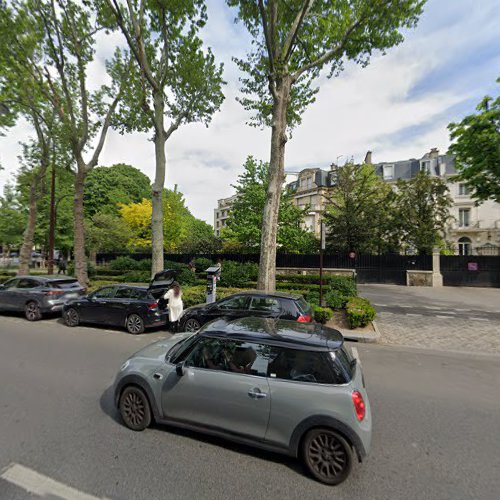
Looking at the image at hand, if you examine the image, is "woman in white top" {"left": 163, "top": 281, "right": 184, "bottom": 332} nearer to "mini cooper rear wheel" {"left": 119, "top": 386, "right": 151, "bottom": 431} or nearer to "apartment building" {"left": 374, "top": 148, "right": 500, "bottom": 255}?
"mini cooper rear wheel" {"left": 119, "top": 386, "right": 151, "bottom": 431}

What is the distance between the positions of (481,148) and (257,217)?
13428mm

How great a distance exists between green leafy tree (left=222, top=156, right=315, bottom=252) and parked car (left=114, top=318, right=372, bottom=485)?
17424 millimetres

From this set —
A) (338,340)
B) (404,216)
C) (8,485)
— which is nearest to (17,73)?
(8,485)

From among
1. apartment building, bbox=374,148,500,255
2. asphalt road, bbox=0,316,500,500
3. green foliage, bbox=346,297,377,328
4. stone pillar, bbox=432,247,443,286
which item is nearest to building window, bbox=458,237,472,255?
apartment building, bbox=374,148,500,255

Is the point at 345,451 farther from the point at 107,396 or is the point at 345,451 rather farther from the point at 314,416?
the point at 107,396

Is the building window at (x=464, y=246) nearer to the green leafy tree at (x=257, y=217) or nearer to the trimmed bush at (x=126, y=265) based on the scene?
the green leafy tree at (x=257, y=217)

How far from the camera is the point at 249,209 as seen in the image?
21.9 meters

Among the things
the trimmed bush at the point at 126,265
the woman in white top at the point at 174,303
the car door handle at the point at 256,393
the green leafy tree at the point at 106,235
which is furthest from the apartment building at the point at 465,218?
the car door handle at the point at 256,393

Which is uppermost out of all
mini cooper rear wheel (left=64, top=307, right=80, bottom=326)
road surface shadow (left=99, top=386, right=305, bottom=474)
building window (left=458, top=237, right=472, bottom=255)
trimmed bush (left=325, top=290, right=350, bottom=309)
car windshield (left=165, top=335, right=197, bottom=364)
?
building window (left=458, top=237, right=472, bottom=255)

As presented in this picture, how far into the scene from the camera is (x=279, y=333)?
3367mm

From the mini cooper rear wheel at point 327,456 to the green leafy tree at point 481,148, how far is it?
16.8 m

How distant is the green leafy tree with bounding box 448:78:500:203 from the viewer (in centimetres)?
1377

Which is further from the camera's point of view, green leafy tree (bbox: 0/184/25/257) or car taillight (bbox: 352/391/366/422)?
green leafy tree (bbox: 0/184/25/257)

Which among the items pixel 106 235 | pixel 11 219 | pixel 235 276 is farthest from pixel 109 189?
pixel 235 276
